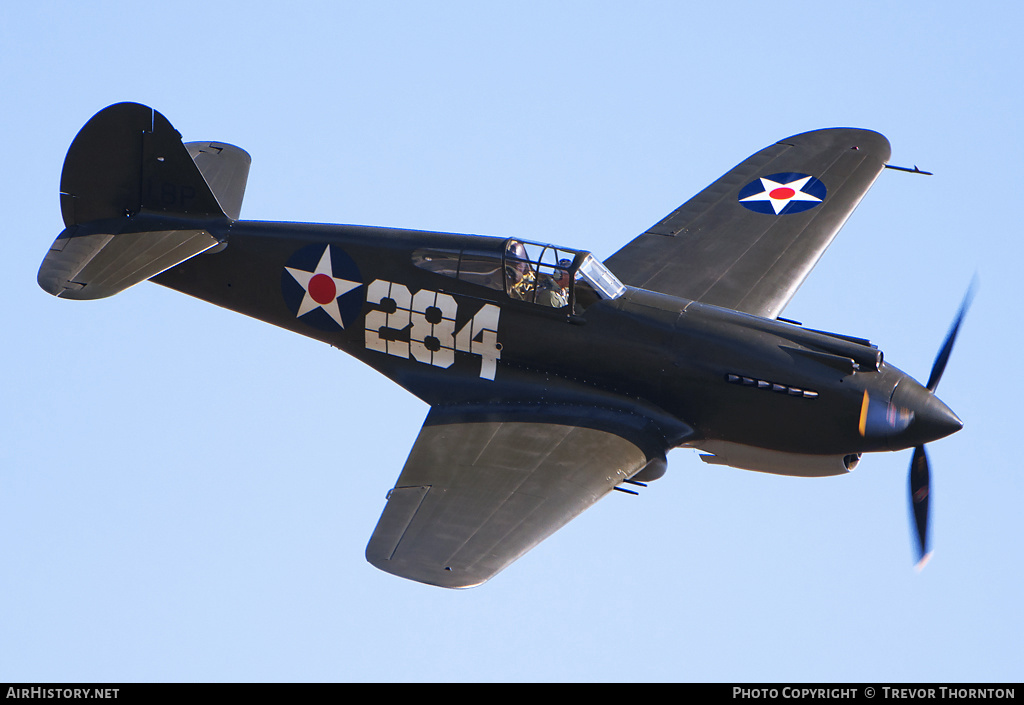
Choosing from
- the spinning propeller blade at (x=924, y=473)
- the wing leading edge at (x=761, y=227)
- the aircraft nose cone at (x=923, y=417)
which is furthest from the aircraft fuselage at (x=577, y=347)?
the wing leading edge at (x=761, y=227)

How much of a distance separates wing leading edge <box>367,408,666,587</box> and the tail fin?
11.6ft

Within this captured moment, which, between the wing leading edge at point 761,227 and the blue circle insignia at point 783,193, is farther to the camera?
the blue circle insignia at point 783,193

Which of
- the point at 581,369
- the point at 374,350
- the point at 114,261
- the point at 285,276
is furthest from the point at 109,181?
the point at 581,369

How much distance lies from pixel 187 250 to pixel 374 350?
7.60 ft

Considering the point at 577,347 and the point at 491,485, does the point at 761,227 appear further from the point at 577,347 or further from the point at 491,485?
the point at 491,485

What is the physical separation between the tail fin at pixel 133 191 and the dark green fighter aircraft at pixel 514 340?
0.07 ft

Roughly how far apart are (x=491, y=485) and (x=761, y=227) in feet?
17.1

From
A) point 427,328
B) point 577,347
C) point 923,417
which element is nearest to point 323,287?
point 427,328

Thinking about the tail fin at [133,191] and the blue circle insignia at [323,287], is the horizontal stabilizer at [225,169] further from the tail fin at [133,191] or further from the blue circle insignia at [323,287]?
the blue circle insignia at [323,287]

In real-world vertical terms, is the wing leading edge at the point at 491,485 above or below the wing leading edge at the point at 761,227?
below

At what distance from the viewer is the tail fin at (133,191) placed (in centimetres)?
1523

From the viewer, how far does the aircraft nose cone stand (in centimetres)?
1314

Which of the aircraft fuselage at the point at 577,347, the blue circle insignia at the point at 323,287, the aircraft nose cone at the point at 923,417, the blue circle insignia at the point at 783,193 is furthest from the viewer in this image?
the blue circle insignia at the point at 783,193

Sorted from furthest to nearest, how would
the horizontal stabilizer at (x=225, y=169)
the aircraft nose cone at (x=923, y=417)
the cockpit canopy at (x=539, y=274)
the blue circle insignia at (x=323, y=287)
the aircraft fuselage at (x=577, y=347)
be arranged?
the horizontal stabilizer at (x=225, y=169), the blue circle insignia at (x=323, y=287), the cockpit canopy at (x=539, y=274), the aircraft fuselage at (x=577, y=347), the aircraft nose cone at (x=923, y=417)
